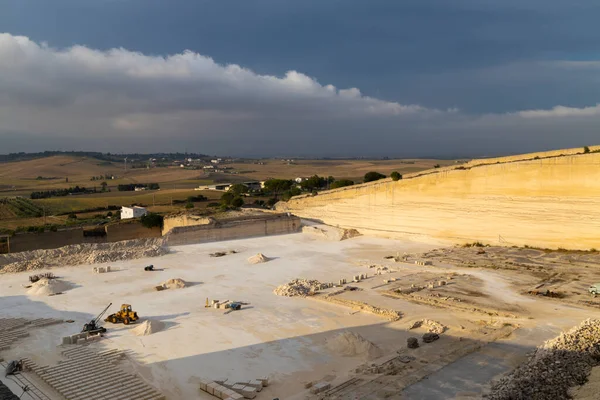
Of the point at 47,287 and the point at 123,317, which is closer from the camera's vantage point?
the point at 123,317

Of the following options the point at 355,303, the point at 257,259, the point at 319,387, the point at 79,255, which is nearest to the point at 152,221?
the point at 79,255

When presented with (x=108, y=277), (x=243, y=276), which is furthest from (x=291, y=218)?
(x=108, y=277)

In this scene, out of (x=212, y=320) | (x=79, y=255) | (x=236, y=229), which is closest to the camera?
(x=212, y=320)

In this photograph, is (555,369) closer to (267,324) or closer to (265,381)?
(265,381)

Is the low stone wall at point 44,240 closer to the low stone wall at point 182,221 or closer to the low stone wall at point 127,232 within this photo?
the low stone wall at point 127,232

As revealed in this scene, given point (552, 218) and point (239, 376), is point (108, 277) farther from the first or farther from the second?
point (552, 218)

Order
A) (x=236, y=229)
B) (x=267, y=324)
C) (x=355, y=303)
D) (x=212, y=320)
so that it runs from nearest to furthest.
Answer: (x=267, y=324) → (x=212, y=320) → (x=355, y=303) → (x=236, y=229)
